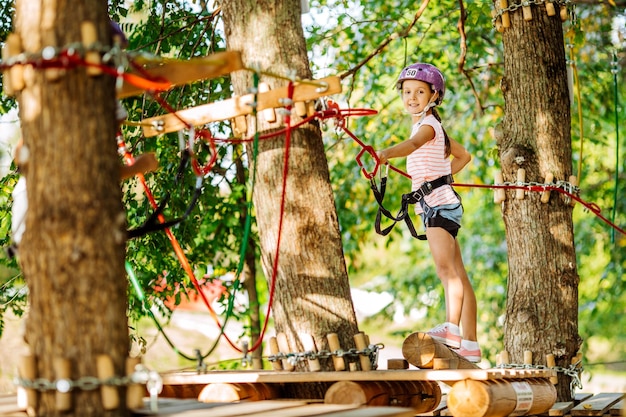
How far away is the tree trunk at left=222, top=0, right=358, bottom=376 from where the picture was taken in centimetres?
418

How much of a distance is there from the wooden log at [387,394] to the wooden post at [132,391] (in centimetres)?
137

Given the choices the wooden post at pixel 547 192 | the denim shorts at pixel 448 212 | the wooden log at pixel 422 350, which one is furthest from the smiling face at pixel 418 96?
the wooden log at pixel 422 350

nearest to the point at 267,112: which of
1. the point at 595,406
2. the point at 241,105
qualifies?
the point at 241,105

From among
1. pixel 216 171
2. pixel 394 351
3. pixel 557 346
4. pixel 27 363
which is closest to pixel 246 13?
pixel 27 363

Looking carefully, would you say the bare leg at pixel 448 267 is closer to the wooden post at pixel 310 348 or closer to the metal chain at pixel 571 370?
the metal chain at pixel 571 370

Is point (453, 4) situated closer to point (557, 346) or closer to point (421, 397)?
point (557, 346)

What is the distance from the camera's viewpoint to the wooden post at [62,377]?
2637mm

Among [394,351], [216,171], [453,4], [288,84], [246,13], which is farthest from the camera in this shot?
[394,351]

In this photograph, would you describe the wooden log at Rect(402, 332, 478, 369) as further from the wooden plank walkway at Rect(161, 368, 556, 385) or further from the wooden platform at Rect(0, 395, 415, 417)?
the wooden platform at Rect(0, 395, 415, 417)

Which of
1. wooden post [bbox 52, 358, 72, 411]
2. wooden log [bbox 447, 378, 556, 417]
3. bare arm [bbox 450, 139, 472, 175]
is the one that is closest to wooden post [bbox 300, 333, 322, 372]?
wooden log [bbox 447, 378, 556, 417]

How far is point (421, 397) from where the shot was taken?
4.55m

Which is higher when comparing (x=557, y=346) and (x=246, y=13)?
(x=246, y=13)

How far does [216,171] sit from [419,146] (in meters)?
2.91

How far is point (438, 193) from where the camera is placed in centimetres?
487
